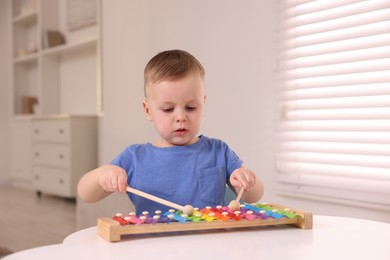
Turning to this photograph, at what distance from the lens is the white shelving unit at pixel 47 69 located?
507cm

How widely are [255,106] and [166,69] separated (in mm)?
1690

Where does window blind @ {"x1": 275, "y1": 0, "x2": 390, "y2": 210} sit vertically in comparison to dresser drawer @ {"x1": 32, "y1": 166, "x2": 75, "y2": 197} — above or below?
above

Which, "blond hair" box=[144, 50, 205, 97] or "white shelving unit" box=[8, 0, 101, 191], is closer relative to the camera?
"blond hair" box=[144, 50, 205, 97]

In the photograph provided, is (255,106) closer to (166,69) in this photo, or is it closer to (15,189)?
(166,69)

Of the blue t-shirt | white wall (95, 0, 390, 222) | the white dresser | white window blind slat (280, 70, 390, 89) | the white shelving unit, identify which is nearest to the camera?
the blue t-shirt

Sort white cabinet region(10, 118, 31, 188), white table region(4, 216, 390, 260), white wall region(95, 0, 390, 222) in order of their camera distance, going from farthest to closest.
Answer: white cabinet region(10, 118, 31, 188), white wall region(95, 0, 390, 222), white table region(4, 216, 390, 260)

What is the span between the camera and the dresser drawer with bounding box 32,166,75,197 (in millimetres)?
4531

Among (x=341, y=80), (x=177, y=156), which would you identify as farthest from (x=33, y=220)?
(x=177, y=156)

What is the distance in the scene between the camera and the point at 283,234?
0.84 metres

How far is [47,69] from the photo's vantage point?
5477 mm

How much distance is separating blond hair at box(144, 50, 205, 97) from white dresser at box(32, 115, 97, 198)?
137 inches

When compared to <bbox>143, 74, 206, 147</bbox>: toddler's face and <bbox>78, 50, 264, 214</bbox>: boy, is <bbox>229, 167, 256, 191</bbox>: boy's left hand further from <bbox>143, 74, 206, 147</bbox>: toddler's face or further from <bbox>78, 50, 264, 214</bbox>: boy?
<bbox>143, 74, 206, 147</bbox>: toddler's face

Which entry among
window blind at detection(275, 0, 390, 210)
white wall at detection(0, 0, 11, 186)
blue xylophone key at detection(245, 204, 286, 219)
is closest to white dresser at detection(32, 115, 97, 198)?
white wall at detection(0, 0, 11, 186)

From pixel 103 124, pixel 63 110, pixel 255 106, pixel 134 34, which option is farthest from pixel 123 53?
pixel 63 110
